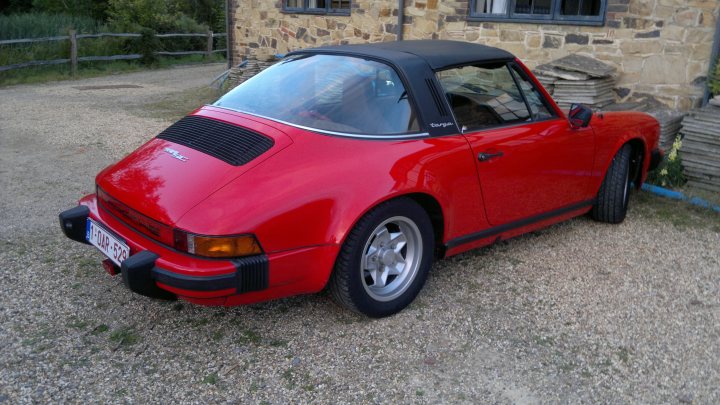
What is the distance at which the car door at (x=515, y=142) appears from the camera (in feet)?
12.8

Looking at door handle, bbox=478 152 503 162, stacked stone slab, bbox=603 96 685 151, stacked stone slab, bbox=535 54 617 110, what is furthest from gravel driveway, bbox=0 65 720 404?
stacked stone slab, bbox=535 54 617 110

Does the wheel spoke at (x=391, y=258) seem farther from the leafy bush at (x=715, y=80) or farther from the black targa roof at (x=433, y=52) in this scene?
the leafy bush at (x=715, y=80)

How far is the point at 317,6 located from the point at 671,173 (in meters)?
6.79

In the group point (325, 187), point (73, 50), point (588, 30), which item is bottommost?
point (73, 50)

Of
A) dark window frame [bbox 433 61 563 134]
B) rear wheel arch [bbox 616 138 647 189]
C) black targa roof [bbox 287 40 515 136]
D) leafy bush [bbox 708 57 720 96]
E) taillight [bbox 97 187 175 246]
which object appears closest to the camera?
taillight [bbox 97 187 175 246]

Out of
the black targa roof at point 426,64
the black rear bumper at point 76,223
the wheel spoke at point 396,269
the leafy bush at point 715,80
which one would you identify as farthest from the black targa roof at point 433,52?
the leafy bush at point 715,80

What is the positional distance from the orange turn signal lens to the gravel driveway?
587 mm

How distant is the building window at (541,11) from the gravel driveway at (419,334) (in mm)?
3631

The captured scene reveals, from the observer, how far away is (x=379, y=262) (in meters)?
3.49

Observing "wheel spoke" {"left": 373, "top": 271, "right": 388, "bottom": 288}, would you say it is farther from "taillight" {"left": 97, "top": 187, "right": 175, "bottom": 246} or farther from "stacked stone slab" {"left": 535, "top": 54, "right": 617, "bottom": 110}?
"stacked stone slab" {"left": 535, "top": 54, "right": 617, "bottom": 110}

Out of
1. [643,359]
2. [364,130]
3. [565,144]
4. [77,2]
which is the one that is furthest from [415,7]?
[77,2]

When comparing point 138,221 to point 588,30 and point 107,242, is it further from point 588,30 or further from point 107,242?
point 588,30

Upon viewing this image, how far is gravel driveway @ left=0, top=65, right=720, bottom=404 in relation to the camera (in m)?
2.97

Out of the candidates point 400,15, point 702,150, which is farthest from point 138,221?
point 400,15
